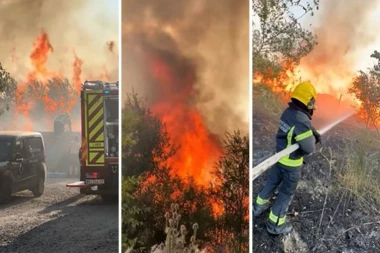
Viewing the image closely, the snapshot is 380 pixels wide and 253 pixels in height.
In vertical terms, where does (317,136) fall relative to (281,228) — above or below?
above

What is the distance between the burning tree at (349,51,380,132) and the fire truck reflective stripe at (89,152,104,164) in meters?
2.29

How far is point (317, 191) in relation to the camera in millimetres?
3418

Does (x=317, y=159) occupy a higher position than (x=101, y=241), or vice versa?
(x=317, y=159)

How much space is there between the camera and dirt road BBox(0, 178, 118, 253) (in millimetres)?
3367

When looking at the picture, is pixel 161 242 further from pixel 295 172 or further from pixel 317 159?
pixel 317 159

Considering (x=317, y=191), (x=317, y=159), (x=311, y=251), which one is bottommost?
(x=311, y=251)

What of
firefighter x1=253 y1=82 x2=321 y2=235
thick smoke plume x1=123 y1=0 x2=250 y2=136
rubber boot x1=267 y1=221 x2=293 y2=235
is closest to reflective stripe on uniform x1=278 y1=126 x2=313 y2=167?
firefighter x1=253 y1=82 x2=321 y2=235

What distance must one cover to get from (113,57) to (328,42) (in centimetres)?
191

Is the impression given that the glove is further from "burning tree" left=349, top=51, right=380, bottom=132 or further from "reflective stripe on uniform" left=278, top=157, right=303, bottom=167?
"burning tree" left=349, top=51, right=380, bottom=132

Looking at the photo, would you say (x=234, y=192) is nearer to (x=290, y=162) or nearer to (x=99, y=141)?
(x=290, y=162)

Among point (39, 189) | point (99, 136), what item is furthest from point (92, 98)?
point (39, 189)

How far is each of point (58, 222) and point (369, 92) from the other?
299cm

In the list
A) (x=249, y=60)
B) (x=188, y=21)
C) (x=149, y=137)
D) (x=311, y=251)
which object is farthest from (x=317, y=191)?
(x=188, y=21)

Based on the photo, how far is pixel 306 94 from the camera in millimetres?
3383
